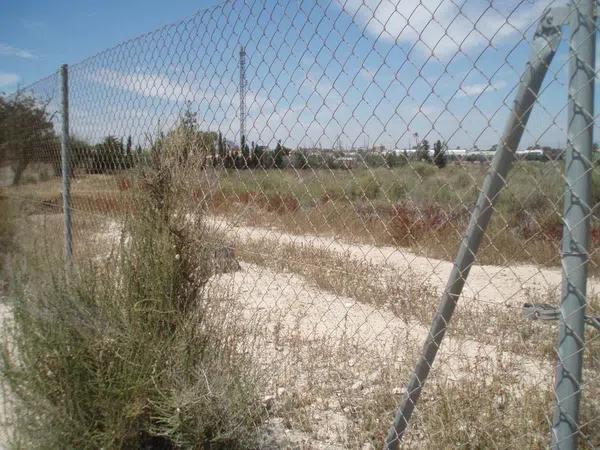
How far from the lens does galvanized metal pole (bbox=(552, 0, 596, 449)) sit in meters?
1.31

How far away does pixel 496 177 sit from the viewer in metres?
1.50

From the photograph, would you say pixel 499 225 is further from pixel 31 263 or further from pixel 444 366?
pixel 31 263

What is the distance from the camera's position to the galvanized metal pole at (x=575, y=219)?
1.31m

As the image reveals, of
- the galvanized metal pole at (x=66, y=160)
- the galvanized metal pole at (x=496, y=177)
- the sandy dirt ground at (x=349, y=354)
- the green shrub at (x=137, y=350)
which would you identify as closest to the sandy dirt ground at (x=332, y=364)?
the sandy dirt ground at (x=349, y=354)

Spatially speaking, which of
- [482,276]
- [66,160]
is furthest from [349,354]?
[482,276]

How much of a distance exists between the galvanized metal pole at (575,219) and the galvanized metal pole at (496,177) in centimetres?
6

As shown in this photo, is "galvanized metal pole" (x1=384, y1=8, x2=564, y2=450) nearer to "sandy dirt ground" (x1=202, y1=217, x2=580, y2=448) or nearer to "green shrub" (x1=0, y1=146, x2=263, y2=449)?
"sandy dirt ground" (x1=202, y1=217, x2=580, y2=448)

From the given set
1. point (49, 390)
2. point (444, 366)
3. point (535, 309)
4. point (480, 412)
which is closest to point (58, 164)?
point (49, 390)

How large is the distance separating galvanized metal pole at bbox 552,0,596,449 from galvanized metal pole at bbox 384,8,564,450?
0.06m

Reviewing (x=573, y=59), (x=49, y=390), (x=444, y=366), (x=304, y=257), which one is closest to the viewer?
(x=573, y=59)

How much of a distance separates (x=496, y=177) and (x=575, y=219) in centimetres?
25

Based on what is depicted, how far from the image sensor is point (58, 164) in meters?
5.23

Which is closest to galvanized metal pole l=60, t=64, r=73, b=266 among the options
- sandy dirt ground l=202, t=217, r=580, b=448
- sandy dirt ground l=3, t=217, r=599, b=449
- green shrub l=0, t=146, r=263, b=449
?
sandy dirt ground l=3, t=217, r=599, b=449

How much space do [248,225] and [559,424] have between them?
240 centimetres
